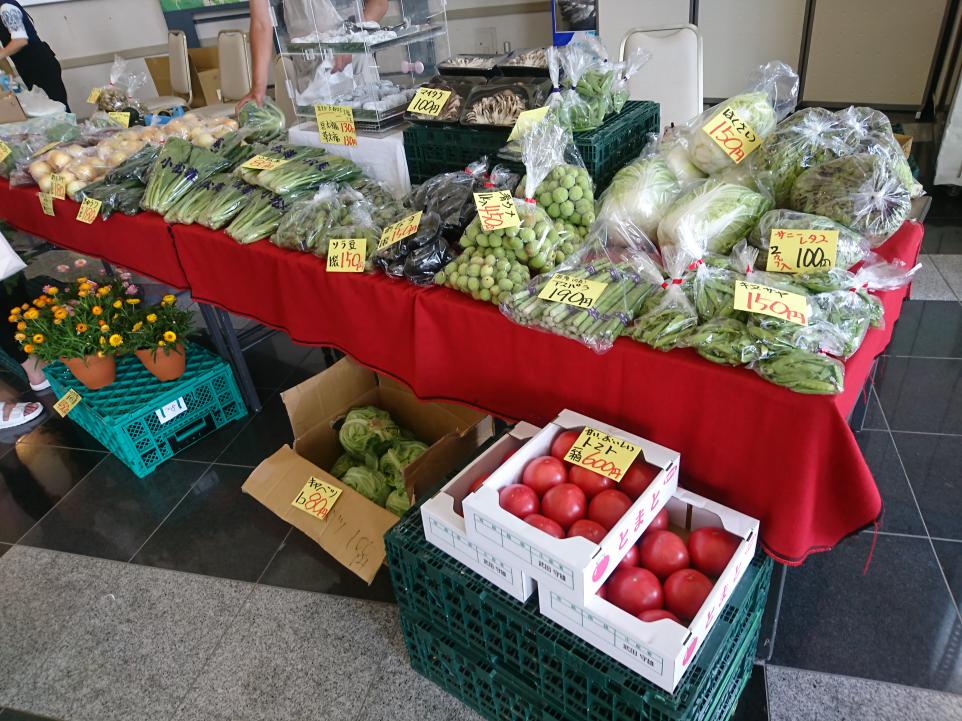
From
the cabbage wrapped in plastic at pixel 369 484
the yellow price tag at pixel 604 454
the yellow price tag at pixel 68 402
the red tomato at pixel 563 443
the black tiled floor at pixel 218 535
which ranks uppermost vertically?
the yellow price tag at pixel 604 454

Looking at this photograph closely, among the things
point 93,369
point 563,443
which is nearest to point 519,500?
point 563,443

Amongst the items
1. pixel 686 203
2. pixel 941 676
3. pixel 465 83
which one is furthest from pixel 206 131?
pixel 941 676

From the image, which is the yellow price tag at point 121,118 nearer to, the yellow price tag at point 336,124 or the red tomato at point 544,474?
the yellow price tag at point 336,124

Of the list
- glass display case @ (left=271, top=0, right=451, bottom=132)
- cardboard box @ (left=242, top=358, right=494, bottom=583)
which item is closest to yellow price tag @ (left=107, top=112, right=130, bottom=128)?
glass display case @ (left=271, top=0, right=451, bottom=132)

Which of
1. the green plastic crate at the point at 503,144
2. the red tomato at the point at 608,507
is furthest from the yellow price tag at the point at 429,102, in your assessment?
the red tomato at the point at 608,507

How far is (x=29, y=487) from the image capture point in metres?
2.44

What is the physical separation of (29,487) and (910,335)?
3.68 meters

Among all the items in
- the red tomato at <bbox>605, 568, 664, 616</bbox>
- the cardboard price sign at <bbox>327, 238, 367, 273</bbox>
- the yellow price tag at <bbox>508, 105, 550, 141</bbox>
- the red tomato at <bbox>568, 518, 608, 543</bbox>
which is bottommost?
the red tomato at <bbox>605, 568, 664, 616</bbox>

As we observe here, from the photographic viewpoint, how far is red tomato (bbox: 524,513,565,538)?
1.09m

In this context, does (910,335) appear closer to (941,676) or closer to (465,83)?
(941,676)

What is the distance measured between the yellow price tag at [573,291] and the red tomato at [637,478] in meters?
0.34

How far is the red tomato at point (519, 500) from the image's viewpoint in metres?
1.14

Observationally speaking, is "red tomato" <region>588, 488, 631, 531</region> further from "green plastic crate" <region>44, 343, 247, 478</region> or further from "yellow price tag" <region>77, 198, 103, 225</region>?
"yellow price tag" <region>77, 198, 103, 225</region>

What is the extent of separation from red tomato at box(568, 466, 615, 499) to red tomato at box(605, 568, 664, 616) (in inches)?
6.0
